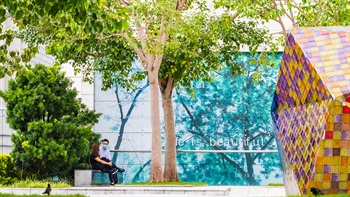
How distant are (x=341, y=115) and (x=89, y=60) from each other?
1899 centimetres

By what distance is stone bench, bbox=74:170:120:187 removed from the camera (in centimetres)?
2506

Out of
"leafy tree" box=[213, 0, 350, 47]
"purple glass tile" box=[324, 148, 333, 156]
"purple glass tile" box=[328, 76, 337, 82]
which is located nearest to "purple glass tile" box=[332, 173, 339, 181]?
"purple glass tile" box=[324, 148, 333, 156]

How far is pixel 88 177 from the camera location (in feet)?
82.6

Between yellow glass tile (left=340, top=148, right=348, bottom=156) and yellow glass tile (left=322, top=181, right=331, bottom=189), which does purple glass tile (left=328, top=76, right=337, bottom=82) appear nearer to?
yellow glass tile (left=340, top=148, right=348, bottom=156)

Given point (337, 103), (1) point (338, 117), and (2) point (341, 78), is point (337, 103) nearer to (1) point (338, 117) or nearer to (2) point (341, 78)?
(1) point (338, 117)

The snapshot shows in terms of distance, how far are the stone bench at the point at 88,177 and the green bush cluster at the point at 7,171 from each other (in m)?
1.67

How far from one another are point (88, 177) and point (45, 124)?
1.86 meters

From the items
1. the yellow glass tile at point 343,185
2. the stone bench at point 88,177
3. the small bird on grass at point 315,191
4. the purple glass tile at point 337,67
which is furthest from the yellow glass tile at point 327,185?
the stone bench at point 88,177

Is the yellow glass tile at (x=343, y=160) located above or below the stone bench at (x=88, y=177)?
below

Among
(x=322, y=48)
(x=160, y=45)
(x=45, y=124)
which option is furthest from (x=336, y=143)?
(x=45, y=124)

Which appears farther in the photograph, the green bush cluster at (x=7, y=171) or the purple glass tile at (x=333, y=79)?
the green bush cluster at (x=7, y=171)

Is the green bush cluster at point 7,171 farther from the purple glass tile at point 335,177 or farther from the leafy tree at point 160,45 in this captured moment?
the purple glass tile at point 335,177

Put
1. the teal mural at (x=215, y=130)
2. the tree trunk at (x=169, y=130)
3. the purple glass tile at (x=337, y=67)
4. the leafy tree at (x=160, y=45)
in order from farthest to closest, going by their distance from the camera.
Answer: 1. the teal mural at (x=215, y=130)
2. the tree trunk at (x=169, y=130)
3. the leafy tree at (x=160, y=45)
4. the purple glass tile at (x=337, y=67)

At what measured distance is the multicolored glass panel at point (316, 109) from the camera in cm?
1188
